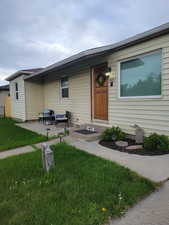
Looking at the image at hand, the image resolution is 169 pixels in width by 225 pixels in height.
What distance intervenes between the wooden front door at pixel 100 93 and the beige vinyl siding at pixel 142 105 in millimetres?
329

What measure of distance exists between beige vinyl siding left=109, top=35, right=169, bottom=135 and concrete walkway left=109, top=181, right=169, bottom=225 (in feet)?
7.70

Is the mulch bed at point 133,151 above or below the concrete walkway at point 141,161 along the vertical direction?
above

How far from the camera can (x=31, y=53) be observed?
13.1 meters

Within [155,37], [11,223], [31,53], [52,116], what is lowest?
[11,223]

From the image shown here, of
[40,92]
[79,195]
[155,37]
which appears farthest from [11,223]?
[40,92]

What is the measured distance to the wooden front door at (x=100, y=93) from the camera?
5.65m

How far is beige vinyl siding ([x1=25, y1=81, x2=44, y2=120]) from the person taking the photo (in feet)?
31.1

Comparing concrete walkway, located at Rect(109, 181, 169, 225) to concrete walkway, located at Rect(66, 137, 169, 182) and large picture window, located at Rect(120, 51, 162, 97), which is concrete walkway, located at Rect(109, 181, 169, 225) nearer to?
concrete walkway, located at Rect(66, 137, 169, 182)

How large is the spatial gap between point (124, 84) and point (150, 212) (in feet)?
12.2

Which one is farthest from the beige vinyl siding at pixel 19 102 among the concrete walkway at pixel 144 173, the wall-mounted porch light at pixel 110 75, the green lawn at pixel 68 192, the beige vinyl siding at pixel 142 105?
the green lawn at pixel 68 192

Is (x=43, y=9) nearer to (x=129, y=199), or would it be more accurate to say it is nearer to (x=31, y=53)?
(x=31, y=53)

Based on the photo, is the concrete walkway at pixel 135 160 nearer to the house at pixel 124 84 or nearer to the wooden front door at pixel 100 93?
the house at pixel 124 84

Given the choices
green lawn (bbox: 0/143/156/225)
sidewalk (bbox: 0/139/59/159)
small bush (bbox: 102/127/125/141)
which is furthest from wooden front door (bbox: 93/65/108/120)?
green lawn (bbox: 0/143/156/225)

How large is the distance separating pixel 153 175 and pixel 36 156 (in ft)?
7.67
